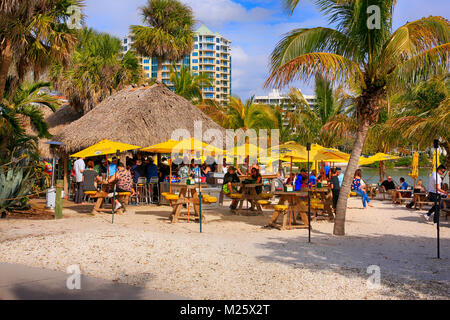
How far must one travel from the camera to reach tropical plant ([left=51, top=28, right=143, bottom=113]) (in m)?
25.1

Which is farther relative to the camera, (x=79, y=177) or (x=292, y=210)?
(x=79, y=177)

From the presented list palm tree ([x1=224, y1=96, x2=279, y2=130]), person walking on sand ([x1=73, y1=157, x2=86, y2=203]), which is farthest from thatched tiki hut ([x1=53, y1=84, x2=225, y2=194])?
palm tree ([x1=224, y1=96, x2=279, y2=130])

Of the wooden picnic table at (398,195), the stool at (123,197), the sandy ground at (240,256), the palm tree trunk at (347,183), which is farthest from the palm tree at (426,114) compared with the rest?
the stool at (123,197)

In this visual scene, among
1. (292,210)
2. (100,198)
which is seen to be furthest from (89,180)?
(292,210)

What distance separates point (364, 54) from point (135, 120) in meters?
10.5

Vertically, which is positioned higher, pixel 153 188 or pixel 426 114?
pixel 426 114

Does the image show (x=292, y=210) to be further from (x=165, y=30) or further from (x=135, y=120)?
(x=165, y=30)

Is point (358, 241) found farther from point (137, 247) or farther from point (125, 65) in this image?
point (125, 65)

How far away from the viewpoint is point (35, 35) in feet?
44.8

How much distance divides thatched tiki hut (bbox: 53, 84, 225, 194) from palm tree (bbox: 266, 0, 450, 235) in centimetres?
877

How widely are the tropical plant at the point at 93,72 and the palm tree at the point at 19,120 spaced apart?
232 inches

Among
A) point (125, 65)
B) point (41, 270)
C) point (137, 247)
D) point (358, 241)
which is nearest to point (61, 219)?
point (137, 247)
